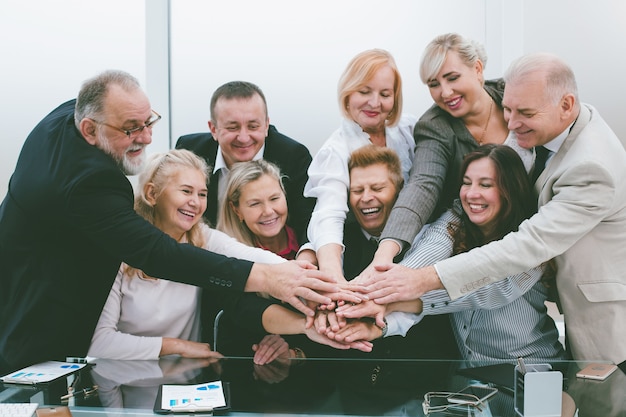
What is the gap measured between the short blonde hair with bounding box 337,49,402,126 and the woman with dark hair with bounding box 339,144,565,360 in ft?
1.85

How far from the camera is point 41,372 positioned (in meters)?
2.11

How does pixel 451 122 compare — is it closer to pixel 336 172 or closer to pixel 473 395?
pixel 336 172

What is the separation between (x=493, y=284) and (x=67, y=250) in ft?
5.35

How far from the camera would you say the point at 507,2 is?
4137 millimetres

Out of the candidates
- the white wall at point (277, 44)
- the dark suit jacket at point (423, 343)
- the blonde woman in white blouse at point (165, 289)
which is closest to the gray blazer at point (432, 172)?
the dark suit jacket at point (423, 343)

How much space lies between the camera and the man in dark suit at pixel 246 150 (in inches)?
126

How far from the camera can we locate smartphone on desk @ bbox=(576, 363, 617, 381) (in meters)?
2.03

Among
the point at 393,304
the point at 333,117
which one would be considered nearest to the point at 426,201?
the point at 393,304

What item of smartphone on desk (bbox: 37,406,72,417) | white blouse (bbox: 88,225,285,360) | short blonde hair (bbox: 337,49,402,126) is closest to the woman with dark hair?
short blonde hair (bbox: 337,49,402,126)

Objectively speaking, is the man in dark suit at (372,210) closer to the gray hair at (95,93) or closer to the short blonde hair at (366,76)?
the short blonde hair at (366,76)

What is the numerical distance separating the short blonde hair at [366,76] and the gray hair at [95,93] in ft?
3.48

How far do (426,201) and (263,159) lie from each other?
92 cm

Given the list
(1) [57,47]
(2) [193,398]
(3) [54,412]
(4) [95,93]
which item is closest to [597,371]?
(2) [193,398]

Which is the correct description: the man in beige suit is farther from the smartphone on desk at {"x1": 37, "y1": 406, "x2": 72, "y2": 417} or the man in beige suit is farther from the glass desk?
the smartphone on desk at {"x1": 37, "y1": 406, "x2": 72, "y2": 417}
